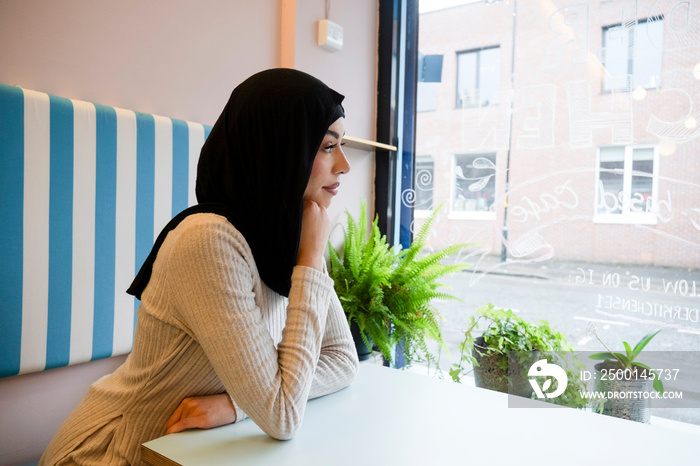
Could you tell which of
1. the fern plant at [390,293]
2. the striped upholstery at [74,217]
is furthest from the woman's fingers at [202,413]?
the fern plant at [390,293]

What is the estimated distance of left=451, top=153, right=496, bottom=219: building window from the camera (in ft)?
9.06

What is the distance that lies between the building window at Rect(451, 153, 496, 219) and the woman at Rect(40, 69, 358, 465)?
1.64 m

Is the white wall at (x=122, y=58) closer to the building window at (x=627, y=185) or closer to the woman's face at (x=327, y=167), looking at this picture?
the woman's face at (x=327, y=167)

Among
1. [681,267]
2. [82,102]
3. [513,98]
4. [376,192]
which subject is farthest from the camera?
[376,192]

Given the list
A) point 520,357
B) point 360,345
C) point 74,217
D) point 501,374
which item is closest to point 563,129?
point 520,357

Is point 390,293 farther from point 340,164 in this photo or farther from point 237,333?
point 237,333

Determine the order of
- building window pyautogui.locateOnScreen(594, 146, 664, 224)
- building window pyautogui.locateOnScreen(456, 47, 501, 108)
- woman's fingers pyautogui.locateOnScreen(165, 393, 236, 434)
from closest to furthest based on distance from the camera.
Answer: woman's fingers pyautogui.locateOnScreen(165, 393, 236, 434), building window pyautogui.locateOnScreen(594, 146, 664, 224), building window pyautogui.locateOnScreen(456, 47, 501, 108)

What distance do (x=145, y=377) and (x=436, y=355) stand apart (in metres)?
2.06

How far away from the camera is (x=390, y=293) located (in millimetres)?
2645

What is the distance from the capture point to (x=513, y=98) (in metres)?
2.67

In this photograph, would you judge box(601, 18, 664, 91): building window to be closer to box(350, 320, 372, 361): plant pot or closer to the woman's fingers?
box(350, 320, 372, 361): plant pot

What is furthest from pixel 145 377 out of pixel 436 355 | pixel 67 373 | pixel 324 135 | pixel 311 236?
pixel 436 355

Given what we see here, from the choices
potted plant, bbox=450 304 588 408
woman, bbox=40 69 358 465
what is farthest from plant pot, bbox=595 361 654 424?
woman, bbox=40 69 358 465

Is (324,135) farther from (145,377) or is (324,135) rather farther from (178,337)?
(145,377)
